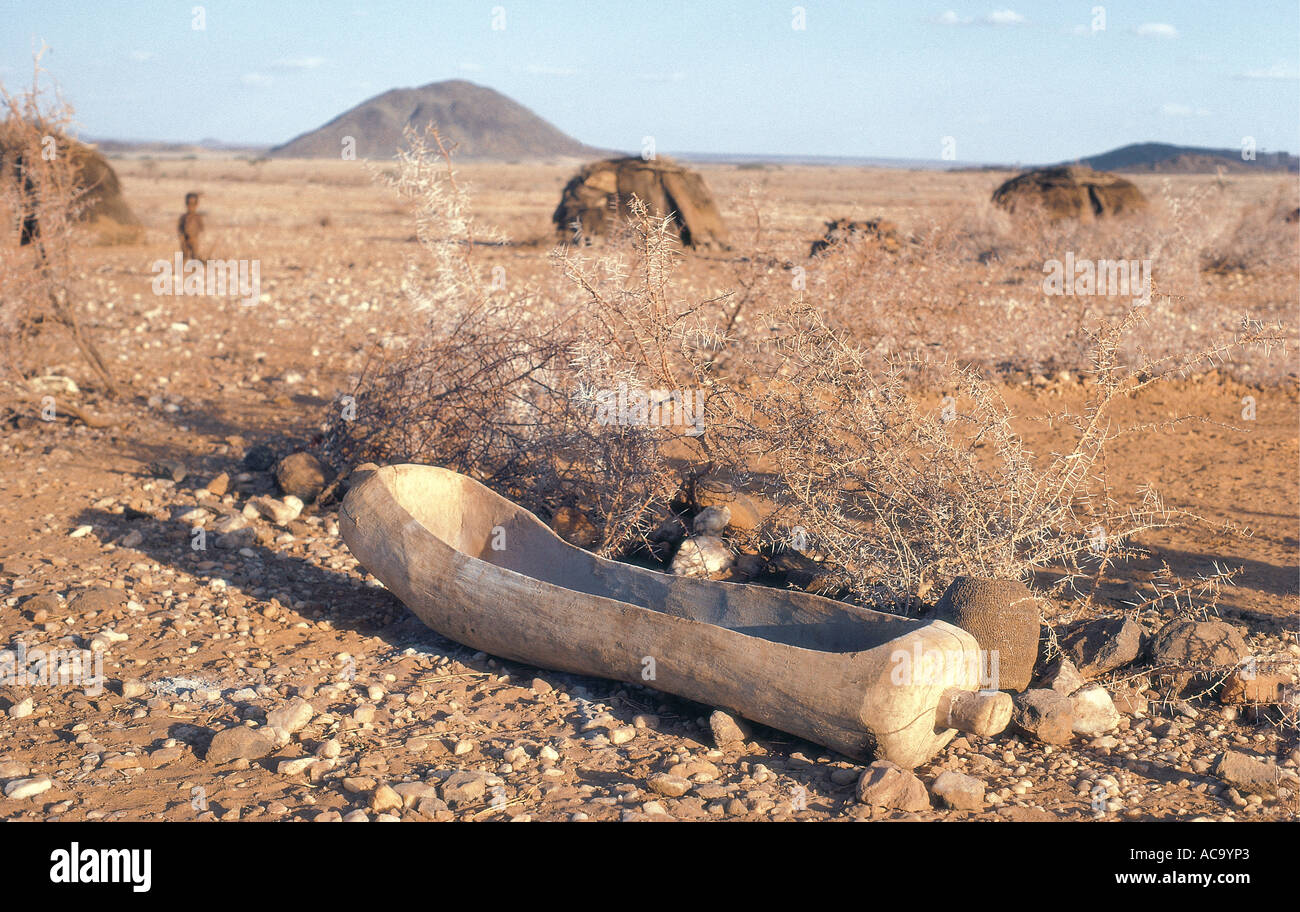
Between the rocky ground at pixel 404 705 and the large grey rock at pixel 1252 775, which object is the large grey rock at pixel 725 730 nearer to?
the rocky ground at pixel 404 705

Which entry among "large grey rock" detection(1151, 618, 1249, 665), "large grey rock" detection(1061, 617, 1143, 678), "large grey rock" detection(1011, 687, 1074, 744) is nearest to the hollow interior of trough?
"large grey rock" detection(1011, 687, 1074, 744)

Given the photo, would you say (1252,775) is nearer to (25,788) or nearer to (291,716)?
(291,716)

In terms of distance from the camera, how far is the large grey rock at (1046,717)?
12.8 feet

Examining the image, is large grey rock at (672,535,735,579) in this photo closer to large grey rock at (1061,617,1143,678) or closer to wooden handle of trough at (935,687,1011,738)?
large grey rock at (1061,617,1143,678)

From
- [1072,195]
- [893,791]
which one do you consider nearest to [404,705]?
[893,791]

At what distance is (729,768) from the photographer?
3746mm

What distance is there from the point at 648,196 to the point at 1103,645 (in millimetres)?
15318

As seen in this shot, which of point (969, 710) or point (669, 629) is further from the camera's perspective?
point (669, 629)

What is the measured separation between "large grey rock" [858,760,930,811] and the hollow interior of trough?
57cm

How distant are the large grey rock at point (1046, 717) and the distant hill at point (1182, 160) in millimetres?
71191

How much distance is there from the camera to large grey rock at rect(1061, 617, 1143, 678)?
14.3ft

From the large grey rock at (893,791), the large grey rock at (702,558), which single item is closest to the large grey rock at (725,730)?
the large grey rock at (893,791)

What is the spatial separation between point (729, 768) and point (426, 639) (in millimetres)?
1739

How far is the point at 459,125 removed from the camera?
167m
